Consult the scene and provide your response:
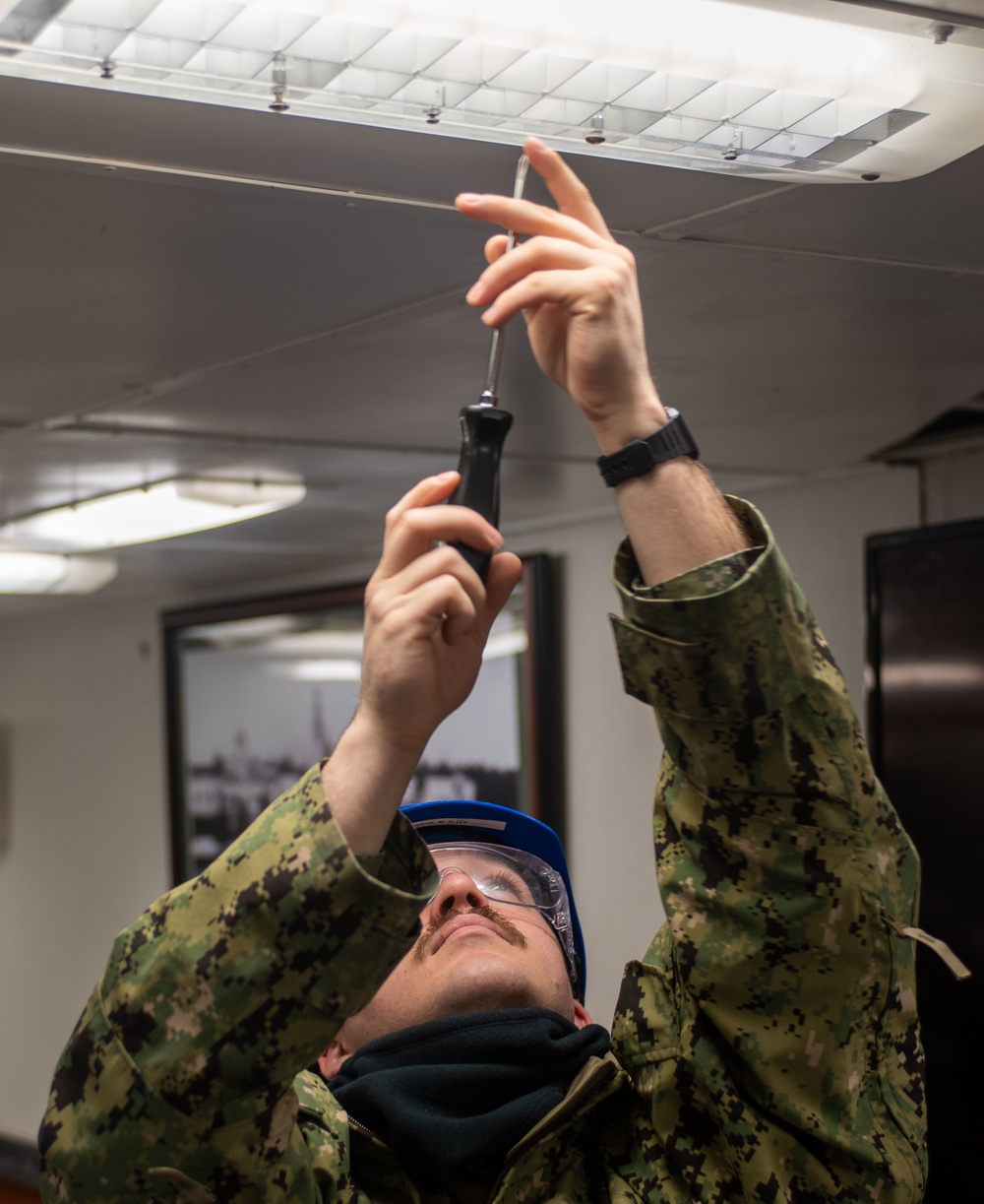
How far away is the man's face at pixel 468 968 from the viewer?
1.48m

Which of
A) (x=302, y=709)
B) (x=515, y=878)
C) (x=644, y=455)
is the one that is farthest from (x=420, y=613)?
(x=302, y=709)

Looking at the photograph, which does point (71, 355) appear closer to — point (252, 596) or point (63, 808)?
point (252, 596)

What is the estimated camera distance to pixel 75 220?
1385mm

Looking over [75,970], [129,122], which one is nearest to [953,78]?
[129,122]

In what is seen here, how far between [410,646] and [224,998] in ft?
0.88

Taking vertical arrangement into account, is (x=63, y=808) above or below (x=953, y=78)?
below

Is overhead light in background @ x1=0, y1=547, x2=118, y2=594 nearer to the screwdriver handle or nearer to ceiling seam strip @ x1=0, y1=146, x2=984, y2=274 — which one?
ceiling seam strip @ x1=0, y1=146, x2=984, y2=274

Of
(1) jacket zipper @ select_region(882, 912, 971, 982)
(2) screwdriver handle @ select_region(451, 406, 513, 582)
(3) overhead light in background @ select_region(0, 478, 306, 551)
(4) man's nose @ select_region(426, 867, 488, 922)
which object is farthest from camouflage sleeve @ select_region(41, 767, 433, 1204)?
(3) overhead light in background @ select_region(0, 478, 306, 551)

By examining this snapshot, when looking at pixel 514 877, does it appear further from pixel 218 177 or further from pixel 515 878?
pixel 218 177

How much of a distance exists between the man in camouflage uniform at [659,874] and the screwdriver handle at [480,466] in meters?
0.01

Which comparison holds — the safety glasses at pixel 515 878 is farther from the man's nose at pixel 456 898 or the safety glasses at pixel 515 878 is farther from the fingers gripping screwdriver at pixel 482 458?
the fingers gripping screwdriver at pixel 482 458

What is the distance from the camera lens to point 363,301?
171 cm

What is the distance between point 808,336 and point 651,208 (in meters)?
0.63

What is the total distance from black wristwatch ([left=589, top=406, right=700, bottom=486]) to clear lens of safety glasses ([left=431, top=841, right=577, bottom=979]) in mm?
808
